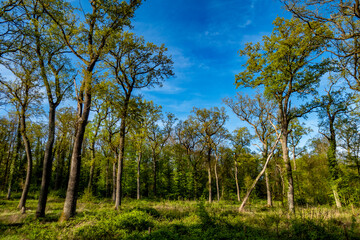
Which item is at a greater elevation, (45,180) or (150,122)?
(150,122)

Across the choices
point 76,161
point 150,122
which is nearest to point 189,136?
point 150,122

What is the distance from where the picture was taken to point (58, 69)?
1162 cm

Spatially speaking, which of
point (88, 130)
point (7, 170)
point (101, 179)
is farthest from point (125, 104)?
point (7, 170)

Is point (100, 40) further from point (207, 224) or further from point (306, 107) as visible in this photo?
point (306, 107)

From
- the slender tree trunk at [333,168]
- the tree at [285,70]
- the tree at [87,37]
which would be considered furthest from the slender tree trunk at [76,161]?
the slender tree trunk at [333,168]

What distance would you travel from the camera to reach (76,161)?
8.94m

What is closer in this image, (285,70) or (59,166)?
(285,70)

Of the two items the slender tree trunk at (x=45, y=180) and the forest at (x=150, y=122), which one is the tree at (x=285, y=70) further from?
the slender tree trunk at (x=45, y=180)

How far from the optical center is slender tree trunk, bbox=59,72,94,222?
27.5 ft

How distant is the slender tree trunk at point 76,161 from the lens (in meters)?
8.38

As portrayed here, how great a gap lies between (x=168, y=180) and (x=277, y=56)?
32470 mm

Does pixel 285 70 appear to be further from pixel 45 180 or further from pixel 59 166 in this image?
pixel 59 166

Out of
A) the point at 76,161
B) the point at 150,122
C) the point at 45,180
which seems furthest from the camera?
the point at 150,122

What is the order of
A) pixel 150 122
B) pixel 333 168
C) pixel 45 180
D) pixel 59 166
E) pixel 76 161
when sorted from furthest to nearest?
pixel 59 166, pixel 150 122, pixel 333 168, pixel 45 180, pixel 76 161
